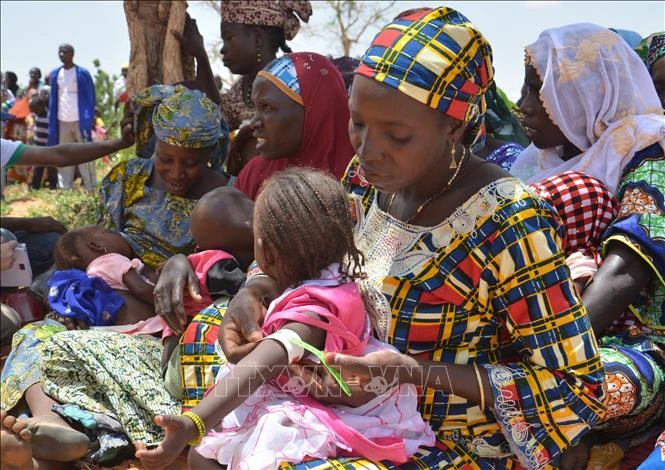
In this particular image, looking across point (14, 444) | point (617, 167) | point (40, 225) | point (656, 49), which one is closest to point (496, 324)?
point (617, 167)

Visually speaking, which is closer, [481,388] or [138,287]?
[481,388]

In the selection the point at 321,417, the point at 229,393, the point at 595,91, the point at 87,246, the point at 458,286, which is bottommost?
the point at 87,246

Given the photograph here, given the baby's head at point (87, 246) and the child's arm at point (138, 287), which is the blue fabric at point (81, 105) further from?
the child's arm at point (138, 287)

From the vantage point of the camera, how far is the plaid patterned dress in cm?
204

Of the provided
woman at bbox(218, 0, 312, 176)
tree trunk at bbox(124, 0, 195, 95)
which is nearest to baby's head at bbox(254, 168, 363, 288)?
woman at bbox(218, 0, 312, 176)

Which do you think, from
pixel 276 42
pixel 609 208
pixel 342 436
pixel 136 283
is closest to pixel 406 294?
pixel 342 436

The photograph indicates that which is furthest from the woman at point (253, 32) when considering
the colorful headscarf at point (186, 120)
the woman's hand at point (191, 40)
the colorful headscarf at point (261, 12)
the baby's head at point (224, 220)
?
the baby's head at point (224, 220)

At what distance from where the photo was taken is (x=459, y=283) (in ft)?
6.97

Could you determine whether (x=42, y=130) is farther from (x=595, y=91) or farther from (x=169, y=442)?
(x=169, y=442)

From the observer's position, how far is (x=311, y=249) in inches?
86.4

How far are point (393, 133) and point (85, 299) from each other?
2.21 m

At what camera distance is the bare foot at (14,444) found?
2549 millimetres

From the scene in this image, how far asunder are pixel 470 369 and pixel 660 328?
3.42 ft

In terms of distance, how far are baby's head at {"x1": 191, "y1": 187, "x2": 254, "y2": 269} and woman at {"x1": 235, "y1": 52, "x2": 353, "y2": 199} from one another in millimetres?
488
